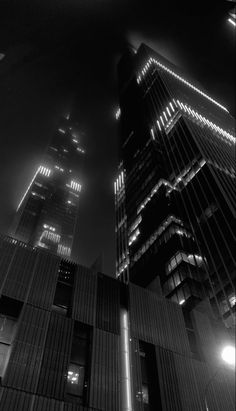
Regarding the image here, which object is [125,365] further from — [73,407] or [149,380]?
[73,407]

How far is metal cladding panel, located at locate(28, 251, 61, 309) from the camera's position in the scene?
29.0 meters

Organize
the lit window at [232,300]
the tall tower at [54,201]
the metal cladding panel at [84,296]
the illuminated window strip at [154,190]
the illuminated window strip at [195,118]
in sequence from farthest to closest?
the tall tower at [54,201], the illuminated window strip at [195,118], the illuminated window strip at [154,190], the lit window at [232,300], the metal cladding panel at [84,296]

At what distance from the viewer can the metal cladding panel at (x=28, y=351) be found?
2265cm

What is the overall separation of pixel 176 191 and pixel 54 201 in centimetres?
6402

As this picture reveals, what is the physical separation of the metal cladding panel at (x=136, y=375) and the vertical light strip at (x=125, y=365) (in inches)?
15.6

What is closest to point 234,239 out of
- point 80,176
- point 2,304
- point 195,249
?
point 195,249

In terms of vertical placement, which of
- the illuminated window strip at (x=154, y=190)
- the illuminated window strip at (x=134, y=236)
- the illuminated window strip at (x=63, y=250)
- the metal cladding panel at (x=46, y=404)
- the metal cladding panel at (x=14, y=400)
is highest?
the illuminated window strip at (x=154, y=190)

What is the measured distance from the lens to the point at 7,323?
27.1 m

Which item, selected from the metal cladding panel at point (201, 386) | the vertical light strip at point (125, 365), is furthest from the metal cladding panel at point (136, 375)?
the metal cladding panel at point (201, 386)

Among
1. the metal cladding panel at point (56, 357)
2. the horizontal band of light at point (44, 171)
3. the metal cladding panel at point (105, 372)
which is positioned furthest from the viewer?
the horizontal band of light at point (44, 171)

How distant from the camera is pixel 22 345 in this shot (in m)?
24.8

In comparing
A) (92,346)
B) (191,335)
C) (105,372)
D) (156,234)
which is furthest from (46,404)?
(156,234)

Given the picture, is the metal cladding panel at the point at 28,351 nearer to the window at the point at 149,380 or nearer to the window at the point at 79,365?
the window at the point at 79,365

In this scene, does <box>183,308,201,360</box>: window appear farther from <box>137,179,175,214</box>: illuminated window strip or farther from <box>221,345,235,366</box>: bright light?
<box>137,179,175,214</box>: illuminated window strip
